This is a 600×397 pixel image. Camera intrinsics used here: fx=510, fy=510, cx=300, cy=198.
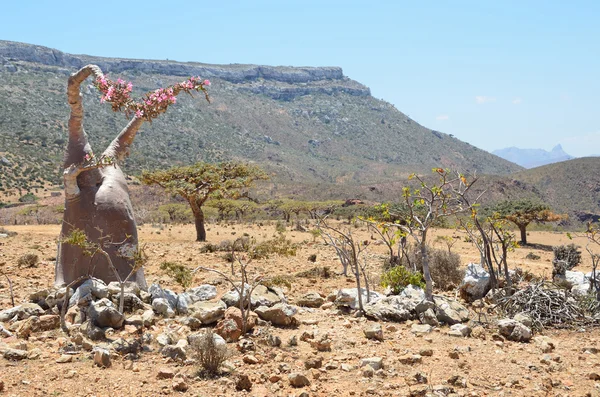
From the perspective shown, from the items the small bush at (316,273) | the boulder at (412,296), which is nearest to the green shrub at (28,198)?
the small bush at (316,273)

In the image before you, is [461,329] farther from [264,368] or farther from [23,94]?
[23,94]

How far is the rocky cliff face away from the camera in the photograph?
325 feet

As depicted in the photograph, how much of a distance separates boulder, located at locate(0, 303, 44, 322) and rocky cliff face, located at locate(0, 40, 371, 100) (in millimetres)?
94768

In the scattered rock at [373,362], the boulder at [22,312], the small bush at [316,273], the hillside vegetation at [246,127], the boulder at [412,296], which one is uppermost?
the hillside vegetation at [246,127]

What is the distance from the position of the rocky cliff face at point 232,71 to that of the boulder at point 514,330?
98122 millimetres

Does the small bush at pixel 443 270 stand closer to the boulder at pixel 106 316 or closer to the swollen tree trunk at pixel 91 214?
the swollen tree trunk at pixel 91 214

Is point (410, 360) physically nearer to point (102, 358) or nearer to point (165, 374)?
point (165, 374)

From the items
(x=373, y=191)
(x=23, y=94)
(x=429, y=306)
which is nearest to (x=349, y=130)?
(x=373, y=191)

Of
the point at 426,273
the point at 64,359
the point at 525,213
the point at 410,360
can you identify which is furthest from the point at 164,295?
the point at 525,213

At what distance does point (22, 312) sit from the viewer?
6.86 meters

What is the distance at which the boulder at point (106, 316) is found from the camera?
6285mm

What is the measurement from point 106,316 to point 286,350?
2268 mm

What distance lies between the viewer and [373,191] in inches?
2635

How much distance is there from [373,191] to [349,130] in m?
51.0
